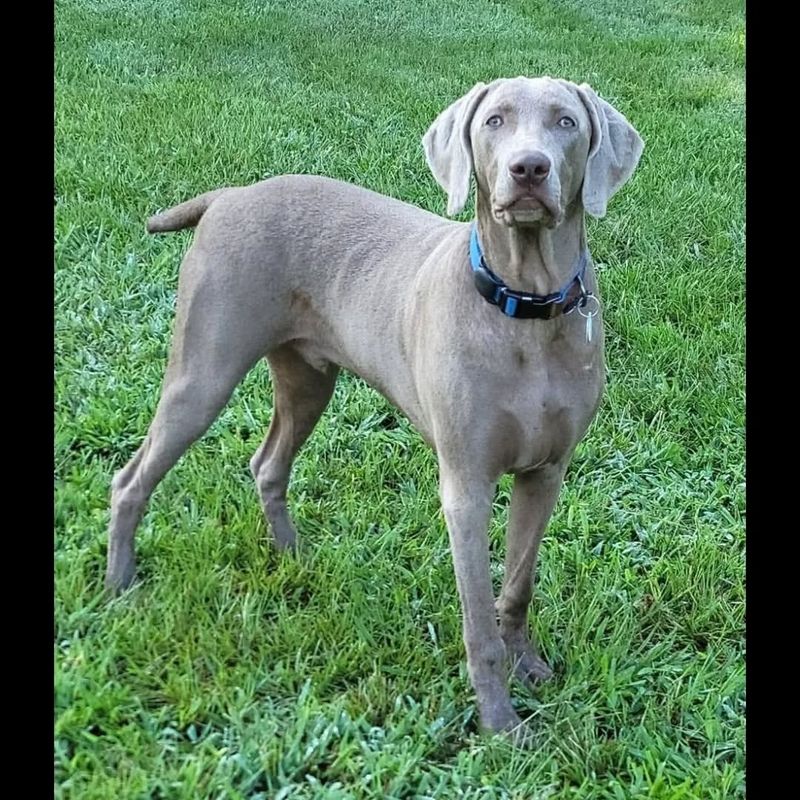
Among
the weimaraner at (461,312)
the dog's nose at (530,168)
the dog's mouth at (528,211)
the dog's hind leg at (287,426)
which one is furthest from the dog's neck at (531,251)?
the dog's hind leg at (287,426)

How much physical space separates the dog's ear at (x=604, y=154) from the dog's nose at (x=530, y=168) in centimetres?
23

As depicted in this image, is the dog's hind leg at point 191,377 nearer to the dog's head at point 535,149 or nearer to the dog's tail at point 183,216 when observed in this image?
the dog's tail at point 183,216

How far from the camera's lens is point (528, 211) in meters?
2.49

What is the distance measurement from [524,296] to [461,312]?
166 millimetres

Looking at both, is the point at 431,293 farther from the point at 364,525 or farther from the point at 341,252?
the point at 364,525

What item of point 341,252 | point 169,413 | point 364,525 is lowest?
point 364,525

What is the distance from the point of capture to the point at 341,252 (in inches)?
124

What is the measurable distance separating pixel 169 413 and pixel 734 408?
2.43 m

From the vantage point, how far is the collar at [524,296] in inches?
104

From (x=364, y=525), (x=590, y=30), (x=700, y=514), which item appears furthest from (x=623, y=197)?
(x=590, y=30)

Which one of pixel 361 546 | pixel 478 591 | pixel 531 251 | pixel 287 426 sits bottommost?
pixel 361 546

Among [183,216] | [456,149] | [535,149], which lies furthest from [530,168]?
[183,216]

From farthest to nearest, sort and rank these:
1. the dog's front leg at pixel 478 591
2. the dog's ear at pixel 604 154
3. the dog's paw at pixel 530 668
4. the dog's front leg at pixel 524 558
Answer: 1. the dog's paw at pixel 530 668
2. the dog's front leg at pixel 524 558
3. the dog's front leg at pixel 478 591
4. the dog's ear at pixel 604 154

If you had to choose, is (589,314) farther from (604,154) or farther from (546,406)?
(604,154)
